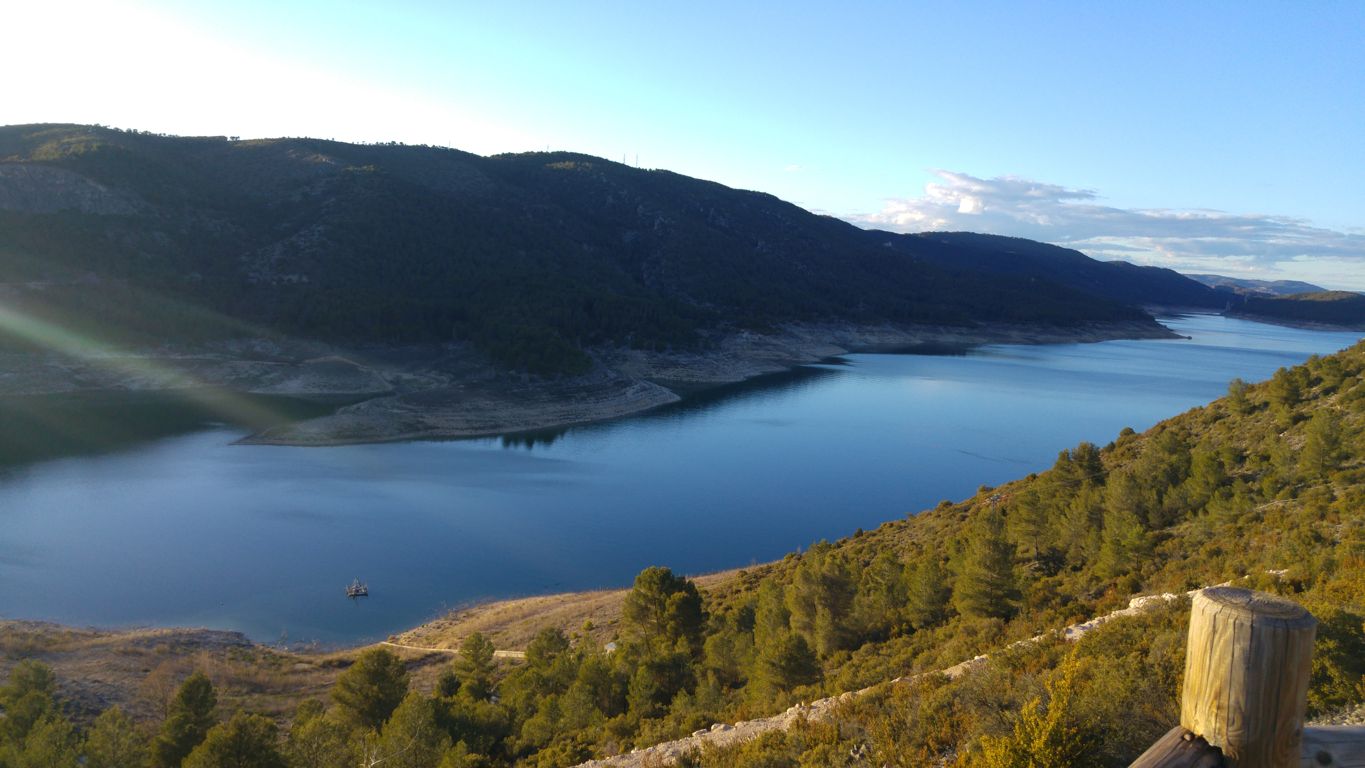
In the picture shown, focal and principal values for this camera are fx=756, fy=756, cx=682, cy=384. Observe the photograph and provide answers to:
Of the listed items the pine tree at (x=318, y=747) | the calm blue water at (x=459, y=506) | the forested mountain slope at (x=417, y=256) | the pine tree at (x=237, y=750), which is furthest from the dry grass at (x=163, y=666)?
the forested mountain slope at (x=417, y=256)

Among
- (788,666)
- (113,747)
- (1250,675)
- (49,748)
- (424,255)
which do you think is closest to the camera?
(1250,675)

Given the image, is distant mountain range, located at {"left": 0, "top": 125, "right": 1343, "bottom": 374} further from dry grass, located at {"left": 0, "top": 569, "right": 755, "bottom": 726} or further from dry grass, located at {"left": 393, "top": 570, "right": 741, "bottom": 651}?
dry grass, located at {"left": 0, "top": 569, "right": 755, "bottom": 726}

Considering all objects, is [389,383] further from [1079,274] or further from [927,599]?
[1079,274]

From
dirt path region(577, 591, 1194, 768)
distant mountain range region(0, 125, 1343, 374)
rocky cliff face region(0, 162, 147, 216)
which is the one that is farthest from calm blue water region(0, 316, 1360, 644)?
rocky cliff face region(0, 162, 147, 216)

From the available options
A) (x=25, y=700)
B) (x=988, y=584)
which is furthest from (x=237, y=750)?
(x=988, y=584)

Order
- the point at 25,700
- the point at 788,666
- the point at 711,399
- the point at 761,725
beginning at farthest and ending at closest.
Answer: the point at 711,399 < the point at 25,700 < the point at 788,666 < the point at 761,725

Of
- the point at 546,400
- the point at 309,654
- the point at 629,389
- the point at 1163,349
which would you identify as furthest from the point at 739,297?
the point at 309,654

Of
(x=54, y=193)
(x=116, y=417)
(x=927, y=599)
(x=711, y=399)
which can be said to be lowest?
(x=116, y=417)
